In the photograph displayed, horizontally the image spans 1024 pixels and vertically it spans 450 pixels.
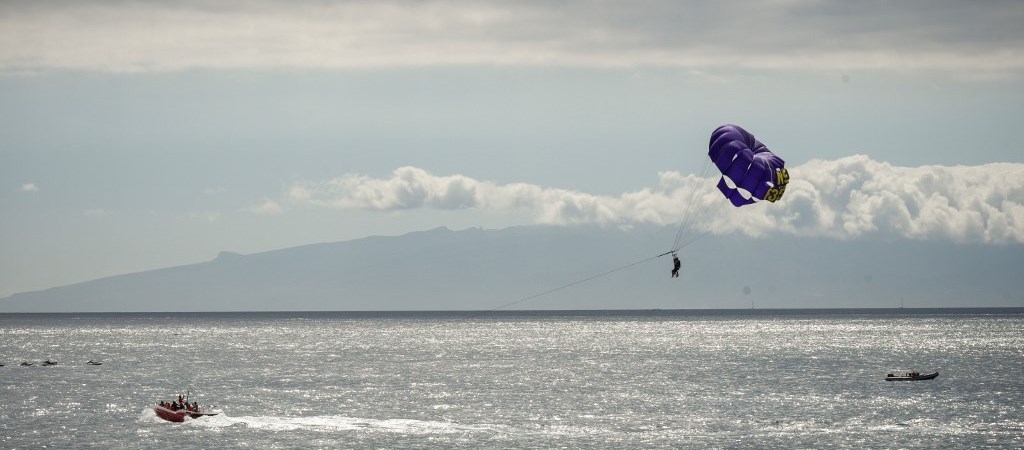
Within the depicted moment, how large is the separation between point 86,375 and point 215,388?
30.0 meters

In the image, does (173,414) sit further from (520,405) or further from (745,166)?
Answer: (745,166)

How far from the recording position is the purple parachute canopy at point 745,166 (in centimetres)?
8756

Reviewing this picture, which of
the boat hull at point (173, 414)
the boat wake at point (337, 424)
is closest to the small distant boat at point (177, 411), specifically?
the boat hull at point (173, 414)

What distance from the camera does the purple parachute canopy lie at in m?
87.6

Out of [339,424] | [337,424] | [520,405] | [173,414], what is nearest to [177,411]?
[173,414]

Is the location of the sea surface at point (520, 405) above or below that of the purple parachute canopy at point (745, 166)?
below

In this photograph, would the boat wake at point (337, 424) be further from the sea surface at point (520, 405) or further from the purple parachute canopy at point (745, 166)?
the purple parachute canopy at point (745, 166)

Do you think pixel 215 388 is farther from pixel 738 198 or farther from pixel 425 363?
pixel 738 198

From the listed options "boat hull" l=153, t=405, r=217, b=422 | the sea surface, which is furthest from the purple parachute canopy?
"boat hull" l=153, t=405, r=217, b=422

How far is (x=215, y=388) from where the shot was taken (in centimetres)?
13662

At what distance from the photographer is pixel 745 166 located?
291 ft

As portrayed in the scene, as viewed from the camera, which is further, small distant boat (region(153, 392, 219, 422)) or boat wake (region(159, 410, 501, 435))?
small distant boat (region(153, 392, 219, 422))

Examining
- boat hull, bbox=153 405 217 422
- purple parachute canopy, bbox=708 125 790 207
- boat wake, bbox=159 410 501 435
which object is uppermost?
purple parachute canopy, bbox=708 125 790 207

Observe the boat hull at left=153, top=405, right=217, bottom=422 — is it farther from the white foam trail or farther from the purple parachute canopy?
the purple parachute canopy
